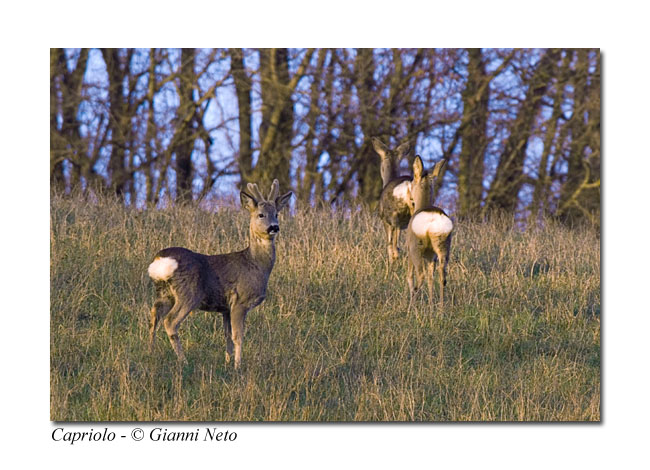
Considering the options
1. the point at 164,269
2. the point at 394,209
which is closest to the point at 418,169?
the point at 394,209

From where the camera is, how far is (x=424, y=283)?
7.88 metres

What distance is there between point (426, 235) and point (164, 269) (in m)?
2.11

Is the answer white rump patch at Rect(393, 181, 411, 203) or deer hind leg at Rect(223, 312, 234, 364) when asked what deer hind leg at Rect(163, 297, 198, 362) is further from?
white rump patch at Rect(393, 181, 411, 203)

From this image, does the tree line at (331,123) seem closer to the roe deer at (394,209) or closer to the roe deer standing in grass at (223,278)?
the roe deer at (394,209)

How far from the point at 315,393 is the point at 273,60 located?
201 inches

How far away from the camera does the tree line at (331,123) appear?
31.7 ft

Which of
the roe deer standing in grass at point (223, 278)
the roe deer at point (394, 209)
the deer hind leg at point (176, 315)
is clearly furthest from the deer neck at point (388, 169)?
the deer hind leg at point (176, 315)

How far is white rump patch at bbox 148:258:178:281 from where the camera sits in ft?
20.1

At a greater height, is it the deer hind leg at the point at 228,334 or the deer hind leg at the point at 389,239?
the deer hind leg at the point at 389,239

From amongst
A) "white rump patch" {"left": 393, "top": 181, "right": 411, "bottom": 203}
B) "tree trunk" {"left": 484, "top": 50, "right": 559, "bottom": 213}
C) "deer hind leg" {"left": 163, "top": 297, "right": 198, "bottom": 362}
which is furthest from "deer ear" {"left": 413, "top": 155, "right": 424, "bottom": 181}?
"deer hind leg" {"left": 163, "top": 297, "right": 198, "bottom": 362}

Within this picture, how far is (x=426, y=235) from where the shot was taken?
731cm

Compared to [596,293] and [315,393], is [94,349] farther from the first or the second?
[596,293]

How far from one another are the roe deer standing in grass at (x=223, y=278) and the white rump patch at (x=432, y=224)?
140 centimetres
